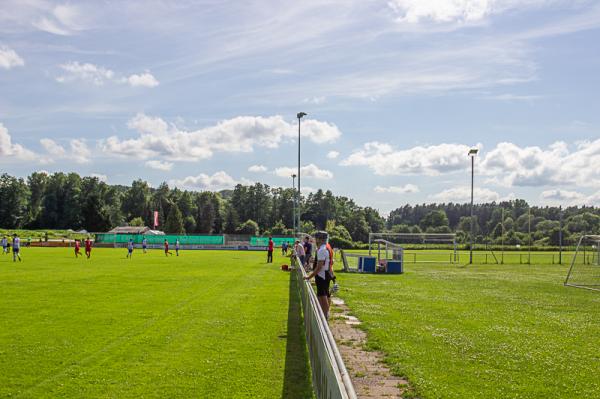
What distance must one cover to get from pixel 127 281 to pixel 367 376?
56.1 feet

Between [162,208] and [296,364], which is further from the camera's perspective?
[162,208]

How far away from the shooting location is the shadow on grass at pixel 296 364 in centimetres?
727

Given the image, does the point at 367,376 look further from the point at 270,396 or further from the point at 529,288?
the point at 529,288

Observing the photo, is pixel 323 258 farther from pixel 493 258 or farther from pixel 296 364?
pixel 493 258

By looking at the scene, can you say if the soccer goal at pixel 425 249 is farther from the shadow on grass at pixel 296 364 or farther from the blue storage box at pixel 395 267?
the shadow on grass at pixel 296 364

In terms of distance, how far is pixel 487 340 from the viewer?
11172mm

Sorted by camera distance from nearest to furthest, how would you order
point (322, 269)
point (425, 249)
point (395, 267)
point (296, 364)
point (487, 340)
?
point (296, 364), point (322, 269), point (487, 340), point (395, 267), point (425, 249)

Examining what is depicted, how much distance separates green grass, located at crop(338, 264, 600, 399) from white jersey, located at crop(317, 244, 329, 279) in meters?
1.63

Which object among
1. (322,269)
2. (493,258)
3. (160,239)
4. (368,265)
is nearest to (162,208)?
(160,239)

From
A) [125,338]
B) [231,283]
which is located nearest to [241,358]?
[125,338]

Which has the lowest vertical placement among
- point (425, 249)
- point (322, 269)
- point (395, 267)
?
point (425, 249)

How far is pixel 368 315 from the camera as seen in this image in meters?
14.4

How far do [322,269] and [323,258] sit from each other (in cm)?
27

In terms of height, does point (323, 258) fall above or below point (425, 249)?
above
